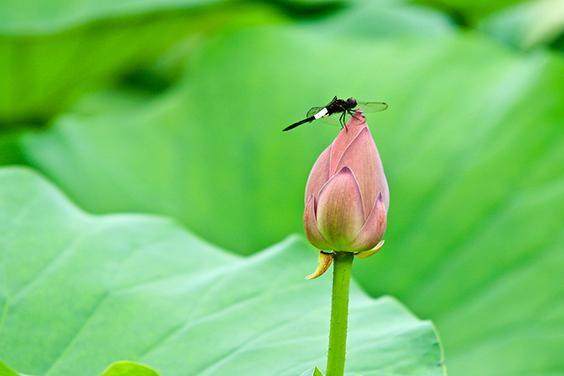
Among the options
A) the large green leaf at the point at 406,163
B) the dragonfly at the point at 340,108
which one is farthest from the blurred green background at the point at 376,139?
the dragonfly at the point at 340,108

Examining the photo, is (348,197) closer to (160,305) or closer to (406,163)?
(160,305)

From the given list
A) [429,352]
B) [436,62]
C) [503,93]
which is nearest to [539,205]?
[503,93]

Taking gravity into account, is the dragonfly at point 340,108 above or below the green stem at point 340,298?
above

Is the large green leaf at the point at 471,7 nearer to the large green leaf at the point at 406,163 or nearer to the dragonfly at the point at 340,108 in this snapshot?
the large green leaf at the point at 406,163

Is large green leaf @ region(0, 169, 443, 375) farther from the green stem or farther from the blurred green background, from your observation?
the blurred green background

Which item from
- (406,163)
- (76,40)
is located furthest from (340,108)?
(76,40)

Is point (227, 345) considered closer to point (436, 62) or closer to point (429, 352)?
point (429, 352)

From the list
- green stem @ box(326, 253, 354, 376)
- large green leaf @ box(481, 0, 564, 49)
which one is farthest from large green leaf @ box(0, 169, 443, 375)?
large green leaf @ box(481, 0, 564, 49)
